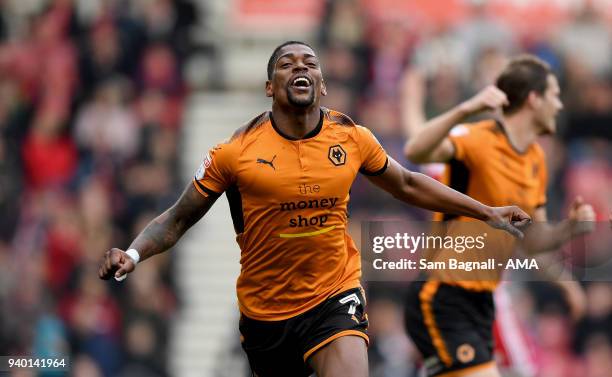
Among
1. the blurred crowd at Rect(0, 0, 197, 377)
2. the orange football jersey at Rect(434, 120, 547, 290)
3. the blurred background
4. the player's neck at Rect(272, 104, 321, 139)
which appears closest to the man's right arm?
the orange football jersey at Rect(434, 120, 547, 290)

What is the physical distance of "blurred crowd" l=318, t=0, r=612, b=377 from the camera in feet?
41.6

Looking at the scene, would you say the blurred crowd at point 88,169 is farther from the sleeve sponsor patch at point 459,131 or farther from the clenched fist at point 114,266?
the clenched fist at point 114,266

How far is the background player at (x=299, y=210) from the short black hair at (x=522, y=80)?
1.53 meters

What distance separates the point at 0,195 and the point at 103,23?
8.44 feet

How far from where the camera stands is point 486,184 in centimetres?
866

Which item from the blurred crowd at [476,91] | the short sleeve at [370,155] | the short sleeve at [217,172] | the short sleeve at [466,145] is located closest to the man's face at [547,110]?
the short sleeve at [466,145]

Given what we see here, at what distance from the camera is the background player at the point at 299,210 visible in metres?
7.37

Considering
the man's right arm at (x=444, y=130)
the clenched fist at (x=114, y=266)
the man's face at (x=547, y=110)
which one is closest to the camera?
the clenched fist at (x=114, y=266)

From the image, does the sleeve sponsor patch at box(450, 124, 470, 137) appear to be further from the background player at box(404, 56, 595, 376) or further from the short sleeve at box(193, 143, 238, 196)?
the short sleeve at box(193, 143, 238, 196)

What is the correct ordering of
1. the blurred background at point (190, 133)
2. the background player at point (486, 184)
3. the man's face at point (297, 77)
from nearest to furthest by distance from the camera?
the man's face at point (297, 77), the background player at point (486, 184), the blurred background at point (190, 133)

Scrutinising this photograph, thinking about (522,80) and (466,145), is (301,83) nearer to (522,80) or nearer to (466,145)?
(466,145)

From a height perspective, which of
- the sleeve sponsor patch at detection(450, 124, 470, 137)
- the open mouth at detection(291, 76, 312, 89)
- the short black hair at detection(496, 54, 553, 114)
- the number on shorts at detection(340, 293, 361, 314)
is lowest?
the number on shorts at detection(340, 293, 361, 314)

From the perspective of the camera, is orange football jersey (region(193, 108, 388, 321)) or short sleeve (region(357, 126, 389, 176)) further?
short sleeve (region(357, 126, 389, 176))

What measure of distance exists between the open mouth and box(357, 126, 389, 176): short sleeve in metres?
0.43
